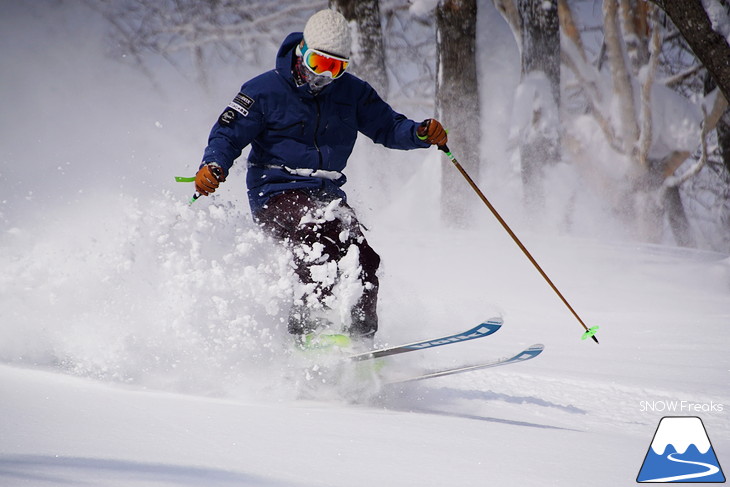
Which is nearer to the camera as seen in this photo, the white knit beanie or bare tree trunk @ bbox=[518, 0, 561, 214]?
the white knit beanie

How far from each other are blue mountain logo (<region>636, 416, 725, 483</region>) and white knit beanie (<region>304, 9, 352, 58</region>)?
2.21 meters

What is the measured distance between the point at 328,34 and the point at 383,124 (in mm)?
746

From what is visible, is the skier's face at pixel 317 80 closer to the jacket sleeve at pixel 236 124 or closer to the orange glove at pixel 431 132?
the jacket sleeve at pixel 236 124

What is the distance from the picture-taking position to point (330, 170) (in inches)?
142

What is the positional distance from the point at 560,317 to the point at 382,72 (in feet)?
21.2

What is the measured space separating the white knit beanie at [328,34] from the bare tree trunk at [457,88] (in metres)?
7.39

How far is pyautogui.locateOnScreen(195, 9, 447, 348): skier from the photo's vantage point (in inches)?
131

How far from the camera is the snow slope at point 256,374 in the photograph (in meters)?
1.80

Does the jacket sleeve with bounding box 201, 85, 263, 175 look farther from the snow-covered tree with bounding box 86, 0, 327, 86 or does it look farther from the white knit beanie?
the snow-covered tree with bounding box 86, 0, 327, 86

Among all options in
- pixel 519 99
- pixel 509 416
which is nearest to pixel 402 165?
pixel 519 99

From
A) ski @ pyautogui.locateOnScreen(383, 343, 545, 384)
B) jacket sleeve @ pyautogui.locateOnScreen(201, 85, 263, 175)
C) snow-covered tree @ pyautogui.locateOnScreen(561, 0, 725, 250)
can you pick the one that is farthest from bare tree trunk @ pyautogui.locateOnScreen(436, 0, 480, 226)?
ski @ pyautogui.locateOnScreen(383, 343, 545, 384)

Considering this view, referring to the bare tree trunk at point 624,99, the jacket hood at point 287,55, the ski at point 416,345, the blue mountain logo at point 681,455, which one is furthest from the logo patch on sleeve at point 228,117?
the bare tree trunk at point 624,99

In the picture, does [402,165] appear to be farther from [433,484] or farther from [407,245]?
[433,484]

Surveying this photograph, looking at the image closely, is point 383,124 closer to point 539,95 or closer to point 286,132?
point 286,132
